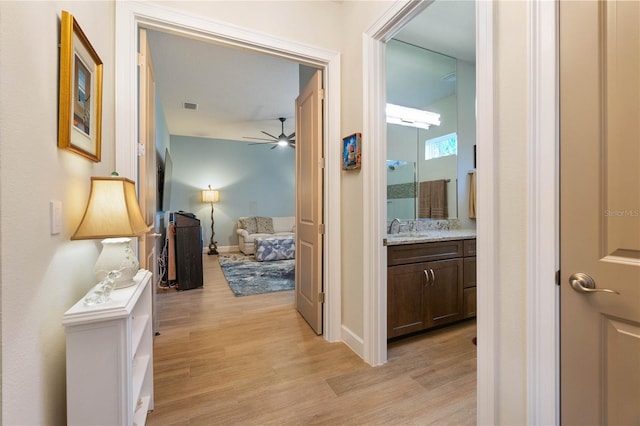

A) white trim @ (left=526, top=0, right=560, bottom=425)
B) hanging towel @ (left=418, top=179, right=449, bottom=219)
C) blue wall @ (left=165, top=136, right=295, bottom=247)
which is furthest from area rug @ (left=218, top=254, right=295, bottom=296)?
white trim @ (left=526, top=0, right=560, bottom=425)

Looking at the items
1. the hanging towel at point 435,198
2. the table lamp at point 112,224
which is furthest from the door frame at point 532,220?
the hanging towel at point 435,198

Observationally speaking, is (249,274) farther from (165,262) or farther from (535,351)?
(535,351)

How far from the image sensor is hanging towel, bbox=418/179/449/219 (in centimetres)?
315

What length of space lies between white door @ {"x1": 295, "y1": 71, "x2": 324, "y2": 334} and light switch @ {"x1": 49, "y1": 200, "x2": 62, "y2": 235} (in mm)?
1676

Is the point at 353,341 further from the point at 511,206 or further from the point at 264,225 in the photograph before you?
the point at 264,225

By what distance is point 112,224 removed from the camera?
3.94 ft

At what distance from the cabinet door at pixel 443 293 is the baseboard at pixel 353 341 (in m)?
0.68

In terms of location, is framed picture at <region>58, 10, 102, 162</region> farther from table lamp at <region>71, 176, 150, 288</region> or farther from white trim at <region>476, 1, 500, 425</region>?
white trim at <region>476, 1, 500, 425</region>

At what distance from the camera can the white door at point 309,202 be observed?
7.95 ft

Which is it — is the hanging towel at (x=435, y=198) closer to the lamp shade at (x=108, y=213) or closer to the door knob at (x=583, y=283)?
the door knob at (x=583, y=283)

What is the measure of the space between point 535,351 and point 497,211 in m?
0.55

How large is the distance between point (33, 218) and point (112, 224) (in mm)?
295

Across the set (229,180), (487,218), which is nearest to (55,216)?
(487,218)

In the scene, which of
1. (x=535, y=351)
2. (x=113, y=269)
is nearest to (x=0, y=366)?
(x=113, y=269)
